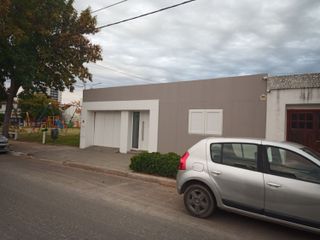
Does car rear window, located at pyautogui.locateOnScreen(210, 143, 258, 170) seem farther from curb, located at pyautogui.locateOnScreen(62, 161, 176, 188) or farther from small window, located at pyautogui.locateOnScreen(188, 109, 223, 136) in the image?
small window, located at pyautogui.locateOnScreen(188, 109, 223, 136)

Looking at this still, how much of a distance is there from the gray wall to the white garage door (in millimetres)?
1433

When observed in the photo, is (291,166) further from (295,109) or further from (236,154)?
(295,109)

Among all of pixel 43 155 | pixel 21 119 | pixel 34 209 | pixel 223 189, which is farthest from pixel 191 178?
pixel 21 119

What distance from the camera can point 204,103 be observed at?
1257cm

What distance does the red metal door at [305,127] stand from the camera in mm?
9727

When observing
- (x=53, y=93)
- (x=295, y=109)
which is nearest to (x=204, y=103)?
(x=295, y=109)

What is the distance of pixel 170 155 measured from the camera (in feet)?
31.3

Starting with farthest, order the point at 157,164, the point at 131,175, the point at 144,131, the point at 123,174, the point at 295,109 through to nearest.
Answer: the point at 144,131
the point at 295,109
the point at 123,174
the point at 131,175
the point at 157,164

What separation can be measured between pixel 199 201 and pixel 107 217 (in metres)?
1.78

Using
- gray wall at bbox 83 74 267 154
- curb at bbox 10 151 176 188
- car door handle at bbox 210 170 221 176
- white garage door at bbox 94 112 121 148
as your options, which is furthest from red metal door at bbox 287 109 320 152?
white garage door at bbox 94 112 121 148

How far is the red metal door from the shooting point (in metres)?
9.73

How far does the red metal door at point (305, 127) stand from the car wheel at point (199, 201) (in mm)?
6098

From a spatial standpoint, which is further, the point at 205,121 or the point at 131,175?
the point at 205,121

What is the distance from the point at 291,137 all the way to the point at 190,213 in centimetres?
624
